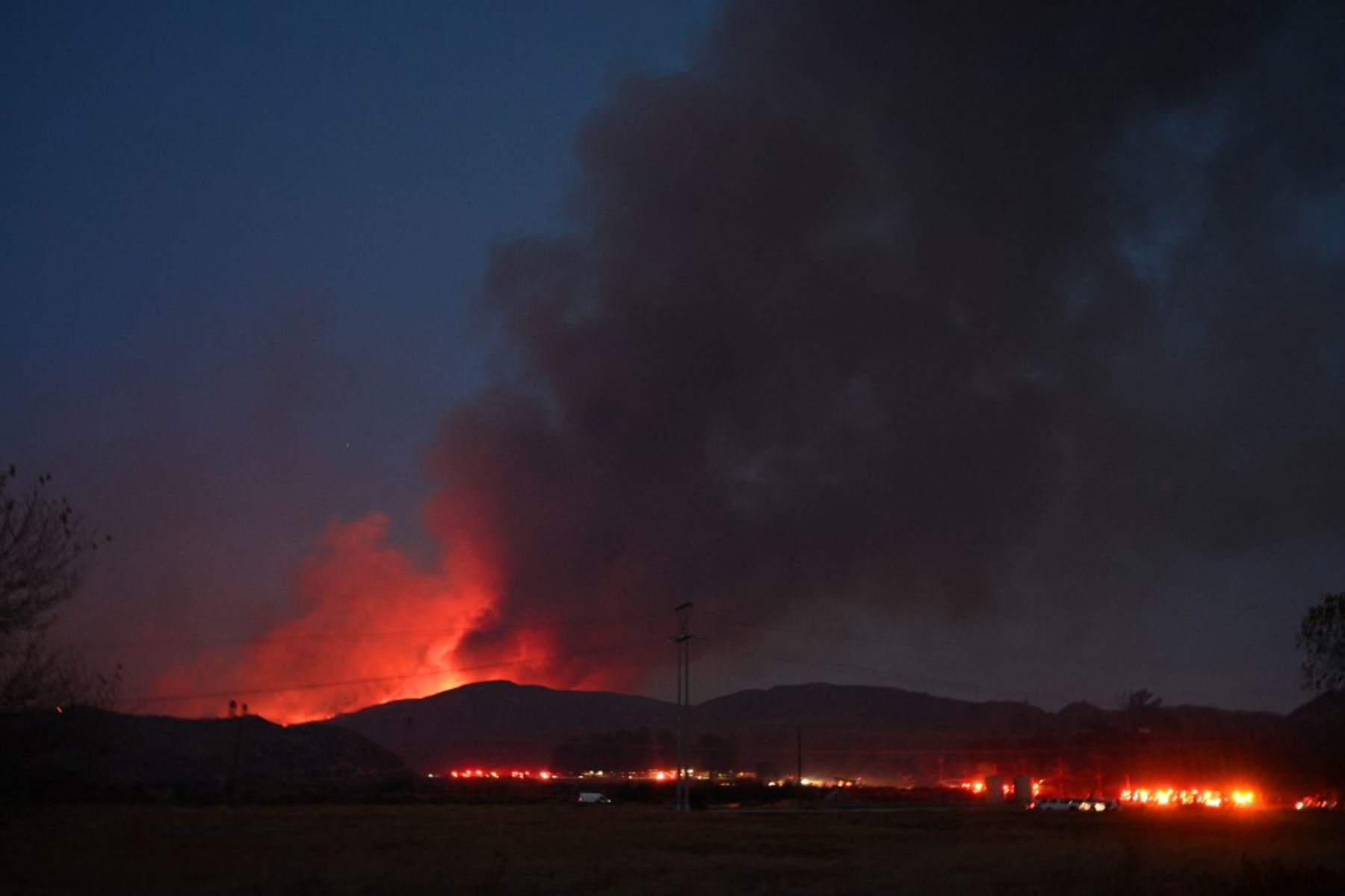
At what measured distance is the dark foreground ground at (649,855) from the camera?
2953cm

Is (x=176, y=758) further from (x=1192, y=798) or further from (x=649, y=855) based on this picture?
(x=1192, y=798)

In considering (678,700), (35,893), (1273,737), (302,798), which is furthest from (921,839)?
(1273,737)

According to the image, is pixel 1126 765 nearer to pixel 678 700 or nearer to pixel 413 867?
pixel 678 700

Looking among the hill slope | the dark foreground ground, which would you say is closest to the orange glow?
the dark foreground ground

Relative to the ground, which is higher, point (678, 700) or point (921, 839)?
point (678, 700)

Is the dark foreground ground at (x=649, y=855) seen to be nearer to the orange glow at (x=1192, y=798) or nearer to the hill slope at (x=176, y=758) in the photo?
the hill slope at (x=176, y=758)

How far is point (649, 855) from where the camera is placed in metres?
42.6

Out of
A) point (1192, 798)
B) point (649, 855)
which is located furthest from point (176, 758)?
point (1192, 798)

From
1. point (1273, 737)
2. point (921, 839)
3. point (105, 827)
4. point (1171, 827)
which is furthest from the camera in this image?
point (1273, 737)

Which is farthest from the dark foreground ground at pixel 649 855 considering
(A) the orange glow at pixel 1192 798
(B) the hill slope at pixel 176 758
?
(A) the orange glow at pixel 1192 798

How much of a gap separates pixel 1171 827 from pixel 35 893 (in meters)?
52.8

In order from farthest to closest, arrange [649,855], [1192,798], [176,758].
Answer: [176,758] < [1192,798] < [649,855]

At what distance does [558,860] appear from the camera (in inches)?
1554

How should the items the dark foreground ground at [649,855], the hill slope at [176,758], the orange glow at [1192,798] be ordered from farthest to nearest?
the orange glow at [1192,798] < the dark foreground ground at [649,855] < the hill slope at [176,758]
